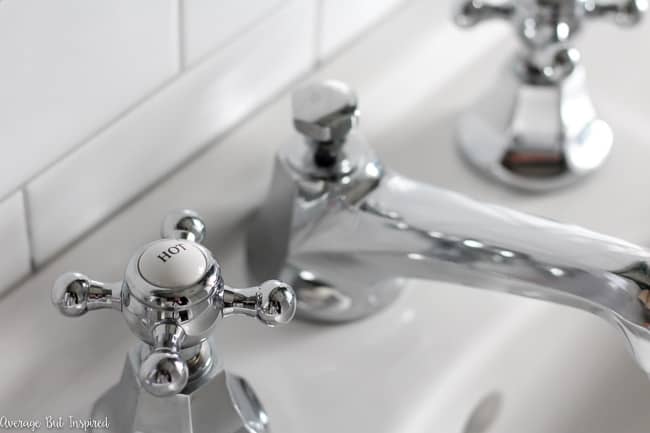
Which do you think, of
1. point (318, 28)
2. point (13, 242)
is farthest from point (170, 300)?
point (318, 28)

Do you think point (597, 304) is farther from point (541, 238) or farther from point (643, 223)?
point (643, 223)

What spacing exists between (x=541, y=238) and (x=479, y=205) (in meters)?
0.03

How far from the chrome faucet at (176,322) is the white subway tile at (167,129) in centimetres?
7

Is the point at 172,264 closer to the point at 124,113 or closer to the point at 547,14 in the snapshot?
the point at 124,113

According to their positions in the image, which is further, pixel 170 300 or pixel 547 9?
pixel 547 9

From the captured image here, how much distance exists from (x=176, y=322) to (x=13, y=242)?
11 cm

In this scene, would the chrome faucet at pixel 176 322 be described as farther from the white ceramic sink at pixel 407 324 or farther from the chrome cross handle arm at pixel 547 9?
the chrome cross handle arm at pixel 547 9

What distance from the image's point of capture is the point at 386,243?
0.47m

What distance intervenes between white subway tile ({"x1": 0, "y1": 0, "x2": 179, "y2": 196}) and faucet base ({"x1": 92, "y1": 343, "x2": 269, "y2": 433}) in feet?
0.30

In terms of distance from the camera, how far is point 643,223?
1.86 ft

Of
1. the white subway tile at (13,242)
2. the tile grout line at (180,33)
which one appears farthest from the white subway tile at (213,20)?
the white subway tile at (13,242)

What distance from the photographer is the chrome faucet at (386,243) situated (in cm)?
43

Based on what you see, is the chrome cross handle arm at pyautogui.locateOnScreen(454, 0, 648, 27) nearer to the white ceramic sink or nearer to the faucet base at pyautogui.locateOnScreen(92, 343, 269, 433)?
the white ceramic sink

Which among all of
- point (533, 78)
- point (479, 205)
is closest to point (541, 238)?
point (479, 205)
